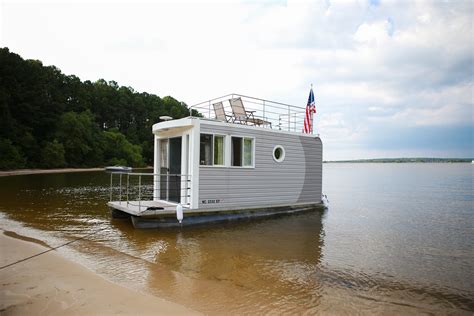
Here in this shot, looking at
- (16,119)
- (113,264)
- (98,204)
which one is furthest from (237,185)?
(16,119)

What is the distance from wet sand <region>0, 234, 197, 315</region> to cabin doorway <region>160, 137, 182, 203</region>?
18.6ft

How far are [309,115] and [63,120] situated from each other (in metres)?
51.0

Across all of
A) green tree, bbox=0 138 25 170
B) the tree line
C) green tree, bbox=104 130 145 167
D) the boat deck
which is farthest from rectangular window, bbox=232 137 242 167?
green tree, bbox=104 130 145 167

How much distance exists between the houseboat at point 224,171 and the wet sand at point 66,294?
3.92 m

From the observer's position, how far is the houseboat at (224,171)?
1123cm

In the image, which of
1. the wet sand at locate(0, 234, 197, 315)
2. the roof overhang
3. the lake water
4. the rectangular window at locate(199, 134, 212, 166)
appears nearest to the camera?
the wet sand at locate(0, 234, 197, 315)

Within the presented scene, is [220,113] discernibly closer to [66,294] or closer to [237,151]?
[237,151]

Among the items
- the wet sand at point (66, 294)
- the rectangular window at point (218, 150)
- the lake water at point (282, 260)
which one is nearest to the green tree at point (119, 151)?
the lake water at point (282, 260)

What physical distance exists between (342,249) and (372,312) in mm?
4381

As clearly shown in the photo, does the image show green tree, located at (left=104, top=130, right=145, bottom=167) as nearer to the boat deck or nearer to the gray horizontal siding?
the gray horizontal siding

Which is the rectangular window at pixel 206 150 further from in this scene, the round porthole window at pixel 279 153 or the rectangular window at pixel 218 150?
Result: the round porthole window at pixel 279 153

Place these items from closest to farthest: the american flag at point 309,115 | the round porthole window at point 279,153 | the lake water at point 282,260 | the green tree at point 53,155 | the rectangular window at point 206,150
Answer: the lake water at point 282,260 → the rectangular window at point 206,150 → the round porthole window at point 279,153 → the american flag at point 309,115 → the green tree at point 53,155

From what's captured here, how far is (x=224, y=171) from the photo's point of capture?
39.2 feet

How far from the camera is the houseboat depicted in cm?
1123
